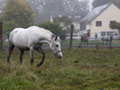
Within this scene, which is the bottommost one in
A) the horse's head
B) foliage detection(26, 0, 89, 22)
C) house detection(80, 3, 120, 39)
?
the horse's head

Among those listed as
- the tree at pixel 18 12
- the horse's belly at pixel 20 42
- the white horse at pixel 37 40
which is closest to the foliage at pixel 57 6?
the tree at pixel 18 12

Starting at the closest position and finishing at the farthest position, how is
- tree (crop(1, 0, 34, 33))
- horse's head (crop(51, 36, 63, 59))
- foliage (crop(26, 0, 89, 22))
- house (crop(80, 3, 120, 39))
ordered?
horse's head (crop(51, 36, 63, 59))
tree (crop(1, 0, 34, 33))
house (crop(80, 3, 120, 39))
foliage (crop(26, 0, 89, 22))

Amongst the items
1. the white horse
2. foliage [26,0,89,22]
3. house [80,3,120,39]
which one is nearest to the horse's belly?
the white horse

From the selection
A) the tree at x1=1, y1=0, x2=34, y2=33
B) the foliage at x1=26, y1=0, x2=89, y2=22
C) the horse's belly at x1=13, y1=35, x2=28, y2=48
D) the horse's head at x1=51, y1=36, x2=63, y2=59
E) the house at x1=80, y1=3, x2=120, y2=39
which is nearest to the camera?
the horse's head at x1=51, y1=36, x2=63, y2=59

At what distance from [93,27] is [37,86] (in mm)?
53613

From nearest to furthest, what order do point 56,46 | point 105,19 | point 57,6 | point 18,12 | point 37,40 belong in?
point 56,46
point 37,40
point 18,12
point 105,19
point 57,6

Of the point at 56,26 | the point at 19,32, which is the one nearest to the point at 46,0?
the point at 56,26

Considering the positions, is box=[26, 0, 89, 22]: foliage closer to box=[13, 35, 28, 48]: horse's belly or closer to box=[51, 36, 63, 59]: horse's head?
box=[13, 35, 28, 48]: horse's belly

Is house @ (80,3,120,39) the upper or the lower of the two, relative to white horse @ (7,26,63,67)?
upper

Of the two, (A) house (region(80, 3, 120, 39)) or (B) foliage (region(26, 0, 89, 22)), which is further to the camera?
(B) foliage (region(26, 0, 89, 22))

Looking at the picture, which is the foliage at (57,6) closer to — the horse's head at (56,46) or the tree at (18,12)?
the tree at (18,12)

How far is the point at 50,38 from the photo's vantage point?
9180mm

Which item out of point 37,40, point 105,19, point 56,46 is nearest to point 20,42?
point 37,40

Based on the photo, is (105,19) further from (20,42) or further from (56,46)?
(56,46)
